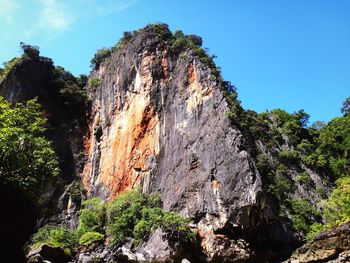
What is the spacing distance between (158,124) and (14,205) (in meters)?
19.3

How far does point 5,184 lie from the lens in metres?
14.5

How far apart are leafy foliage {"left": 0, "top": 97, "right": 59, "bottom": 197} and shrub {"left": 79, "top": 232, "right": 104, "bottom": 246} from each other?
32.4 feet

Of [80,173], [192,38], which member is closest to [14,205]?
[80,173]

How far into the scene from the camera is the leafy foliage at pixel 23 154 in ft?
50.8

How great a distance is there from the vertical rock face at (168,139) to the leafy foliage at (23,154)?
1160cm

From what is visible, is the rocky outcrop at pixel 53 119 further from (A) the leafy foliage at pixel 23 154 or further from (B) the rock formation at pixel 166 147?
(A) the leafy foliage at pixel 23 154

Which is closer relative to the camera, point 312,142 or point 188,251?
point 188,251

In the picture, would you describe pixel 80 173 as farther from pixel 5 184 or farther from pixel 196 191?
pixel 5 184

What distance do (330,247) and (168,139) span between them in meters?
16.6

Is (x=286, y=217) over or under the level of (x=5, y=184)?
over

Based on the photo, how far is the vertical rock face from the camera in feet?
84.8

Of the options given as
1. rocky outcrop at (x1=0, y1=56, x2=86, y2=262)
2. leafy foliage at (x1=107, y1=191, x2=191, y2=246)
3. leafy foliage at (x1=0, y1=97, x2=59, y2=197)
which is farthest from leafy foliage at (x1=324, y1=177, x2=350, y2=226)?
rocky outcrop at (x1=0, y1=56, x2=86, y2=262)

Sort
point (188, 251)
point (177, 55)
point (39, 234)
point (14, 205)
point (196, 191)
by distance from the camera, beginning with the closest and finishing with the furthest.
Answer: point (14, 205) < point (188, 251) < point (196, 191) < point (39, 234) < point (177, 55)

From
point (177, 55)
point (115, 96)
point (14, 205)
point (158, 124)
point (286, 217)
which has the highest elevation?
point (177, 55)
